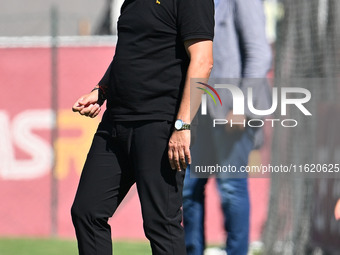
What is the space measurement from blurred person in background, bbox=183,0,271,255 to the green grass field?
9.09 ft

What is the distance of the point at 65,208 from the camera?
30.7 feet

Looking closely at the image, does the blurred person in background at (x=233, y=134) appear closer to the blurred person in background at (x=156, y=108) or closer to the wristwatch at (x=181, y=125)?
the blurred person in background at (x=156, y=108)

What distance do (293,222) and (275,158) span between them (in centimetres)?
55

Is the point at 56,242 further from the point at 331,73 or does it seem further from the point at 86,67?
the point at 331,73

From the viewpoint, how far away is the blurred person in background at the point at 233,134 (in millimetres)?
5027

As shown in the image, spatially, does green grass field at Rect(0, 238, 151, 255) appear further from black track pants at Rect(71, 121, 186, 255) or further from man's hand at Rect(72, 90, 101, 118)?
black track pants at Rect(71, 121, 186, 255)

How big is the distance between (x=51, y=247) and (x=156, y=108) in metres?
4.88

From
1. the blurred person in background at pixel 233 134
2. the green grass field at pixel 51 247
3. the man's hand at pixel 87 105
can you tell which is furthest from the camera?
the green grass field at pixel 51 247

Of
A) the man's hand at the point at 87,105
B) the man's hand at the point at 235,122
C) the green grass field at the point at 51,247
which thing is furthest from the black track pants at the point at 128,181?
the green grass field at the point at 51,247

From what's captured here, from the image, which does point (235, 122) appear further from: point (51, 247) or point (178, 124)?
point (51, 247)

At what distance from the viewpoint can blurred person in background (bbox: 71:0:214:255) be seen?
3648 millimetres

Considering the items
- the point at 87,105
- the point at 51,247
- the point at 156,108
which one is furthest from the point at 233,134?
the point at 51,247

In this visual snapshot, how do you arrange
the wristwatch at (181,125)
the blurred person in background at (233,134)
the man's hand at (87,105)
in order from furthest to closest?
1. the blurred person in background at (233,134)
2. the man's hand at (87,105)
3. the wristwatch at (181,125)

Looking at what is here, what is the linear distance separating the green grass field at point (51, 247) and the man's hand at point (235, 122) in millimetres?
2901
